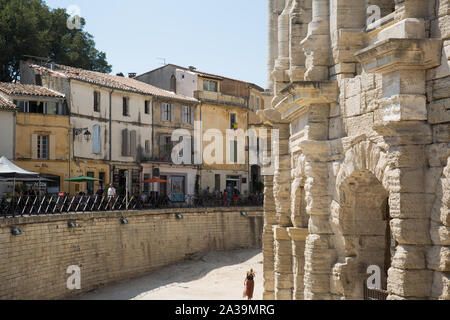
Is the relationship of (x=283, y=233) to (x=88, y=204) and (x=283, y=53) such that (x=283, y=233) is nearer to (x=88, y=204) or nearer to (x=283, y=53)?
(x=283, y=53)

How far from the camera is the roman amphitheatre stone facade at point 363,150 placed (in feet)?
29.9

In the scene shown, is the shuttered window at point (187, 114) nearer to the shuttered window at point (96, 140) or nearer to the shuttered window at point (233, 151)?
the shuttered window at point (233, 151)

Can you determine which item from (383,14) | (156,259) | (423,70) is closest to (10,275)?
(156,259)

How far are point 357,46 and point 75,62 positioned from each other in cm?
3505

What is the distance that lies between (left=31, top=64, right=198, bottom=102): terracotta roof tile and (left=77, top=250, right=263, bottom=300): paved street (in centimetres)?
1139

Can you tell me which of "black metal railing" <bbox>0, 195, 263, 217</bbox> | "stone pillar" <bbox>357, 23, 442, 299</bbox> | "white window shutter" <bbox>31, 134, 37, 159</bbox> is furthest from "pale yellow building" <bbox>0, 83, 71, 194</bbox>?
"stone pillar" <bbox>357, 23, 442, 299</bbox>

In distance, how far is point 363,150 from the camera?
10711 millimetres

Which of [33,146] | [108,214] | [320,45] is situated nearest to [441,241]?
[320,45]

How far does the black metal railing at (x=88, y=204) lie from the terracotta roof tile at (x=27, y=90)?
265 inches

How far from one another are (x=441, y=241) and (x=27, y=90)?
2847cm

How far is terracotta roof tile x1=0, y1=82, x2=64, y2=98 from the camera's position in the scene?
1299 inches

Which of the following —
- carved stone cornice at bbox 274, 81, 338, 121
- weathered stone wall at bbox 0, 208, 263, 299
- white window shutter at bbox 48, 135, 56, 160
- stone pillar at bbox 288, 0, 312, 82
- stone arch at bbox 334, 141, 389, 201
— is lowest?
weathered stone wall at bbox 0, 208, 263, 299

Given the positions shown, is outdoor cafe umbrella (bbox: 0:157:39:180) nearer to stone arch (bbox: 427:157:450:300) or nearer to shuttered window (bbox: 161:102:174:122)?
stone arch (bbox: 427:157:450:300)

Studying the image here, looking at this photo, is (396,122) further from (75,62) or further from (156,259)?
(75,62)
